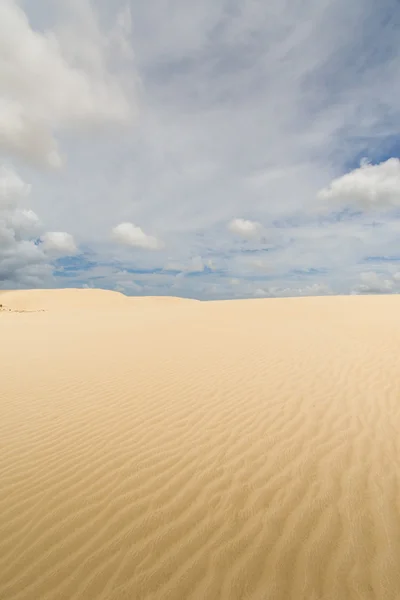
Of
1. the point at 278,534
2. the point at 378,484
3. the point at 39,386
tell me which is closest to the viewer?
the point at 278,534

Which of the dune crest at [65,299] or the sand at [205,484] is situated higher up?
the dune crest at [65,299]

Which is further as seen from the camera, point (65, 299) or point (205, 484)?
point (65, 299)

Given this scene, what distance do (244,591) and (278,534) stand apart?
0.75m

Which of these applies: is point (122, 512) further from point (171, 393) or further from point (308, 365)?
point (308, 365)

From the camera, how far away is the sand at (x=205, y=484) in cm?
300

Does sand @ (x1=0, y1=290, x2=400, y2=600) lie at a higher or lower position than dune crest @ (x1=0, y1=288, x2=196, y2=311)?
lower

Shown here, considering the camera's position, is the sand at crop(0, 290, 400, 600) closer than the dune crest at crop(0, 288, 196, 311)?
Yes

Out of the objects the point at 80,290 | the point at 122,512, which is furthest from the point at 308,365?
the point at 80,290

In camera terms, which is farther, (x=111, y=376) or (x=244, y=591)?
(x=111, y=376)

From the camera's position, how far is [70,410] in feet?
24.3

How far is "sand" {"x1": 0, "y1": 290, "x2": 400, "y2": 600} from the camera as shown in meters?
3.00

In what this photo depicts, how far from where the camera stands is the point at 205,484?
4.35 m

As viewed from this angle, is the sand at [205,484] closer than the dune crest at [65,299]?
Yes

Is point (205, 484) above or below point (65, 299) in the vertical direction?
below
